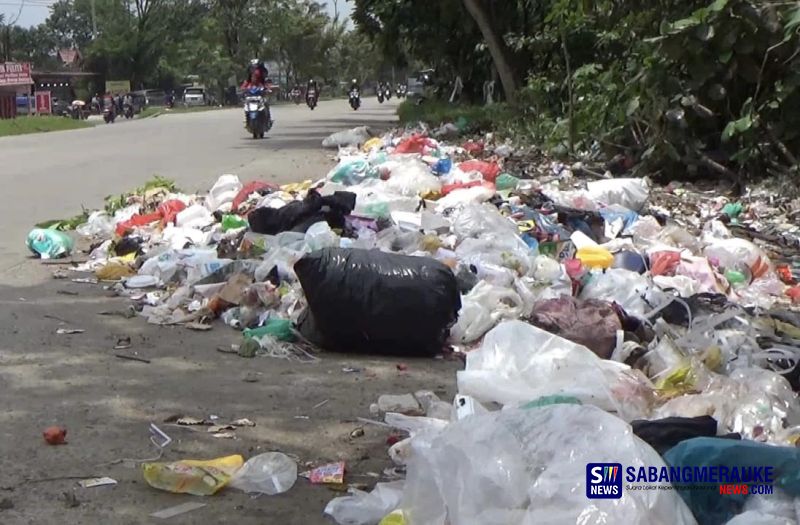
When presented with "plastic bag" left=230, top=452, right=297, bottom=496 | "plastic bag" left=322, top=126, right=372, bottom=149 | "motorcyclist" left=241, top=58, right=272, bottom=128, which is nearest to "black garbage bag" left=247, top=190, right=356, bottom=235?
"plastic bag" left=230, top=452, right=297, bottom=496

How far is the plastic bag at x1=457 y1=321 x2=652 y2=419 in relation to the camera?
3768mm

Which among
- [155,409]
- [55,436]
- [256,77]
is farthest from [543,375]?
[256,77]

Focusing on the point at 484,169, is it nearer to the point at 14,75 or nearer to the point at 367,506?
the point at 367,506

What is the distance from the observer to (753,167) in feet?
31.7

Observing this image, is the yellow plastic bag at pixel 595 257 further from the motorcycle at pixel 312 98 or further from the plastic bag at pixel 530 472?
the motorcycle at pixel 312 98

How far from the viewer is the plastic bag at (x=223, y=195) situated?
851cm

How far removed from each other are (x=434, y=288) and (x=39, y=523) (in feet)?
7.66

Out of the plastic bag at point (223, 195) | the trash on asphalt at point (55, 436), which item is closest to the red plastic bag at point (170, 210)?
the plastic bag at point (223, 195)

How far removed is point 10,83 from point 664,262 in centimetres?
3517

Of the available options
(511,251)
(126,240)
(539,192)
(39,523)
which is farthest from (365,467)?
(539,192)

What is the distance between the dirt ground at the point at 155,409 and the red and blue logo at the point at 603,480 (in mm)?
961

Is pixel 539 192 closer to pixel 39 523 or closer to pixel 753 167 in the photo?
pixel 753 167

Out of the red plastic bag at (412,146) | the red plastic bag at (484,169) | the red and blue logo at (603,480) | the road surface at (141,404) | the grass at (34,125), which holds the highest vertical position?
the red plastic bag at (412,146)

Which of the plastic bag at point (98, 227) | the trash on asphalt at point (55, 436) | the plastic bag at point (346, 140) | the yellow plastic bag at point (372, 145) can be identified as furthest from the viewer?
the plastic bag at point (346, 140)
